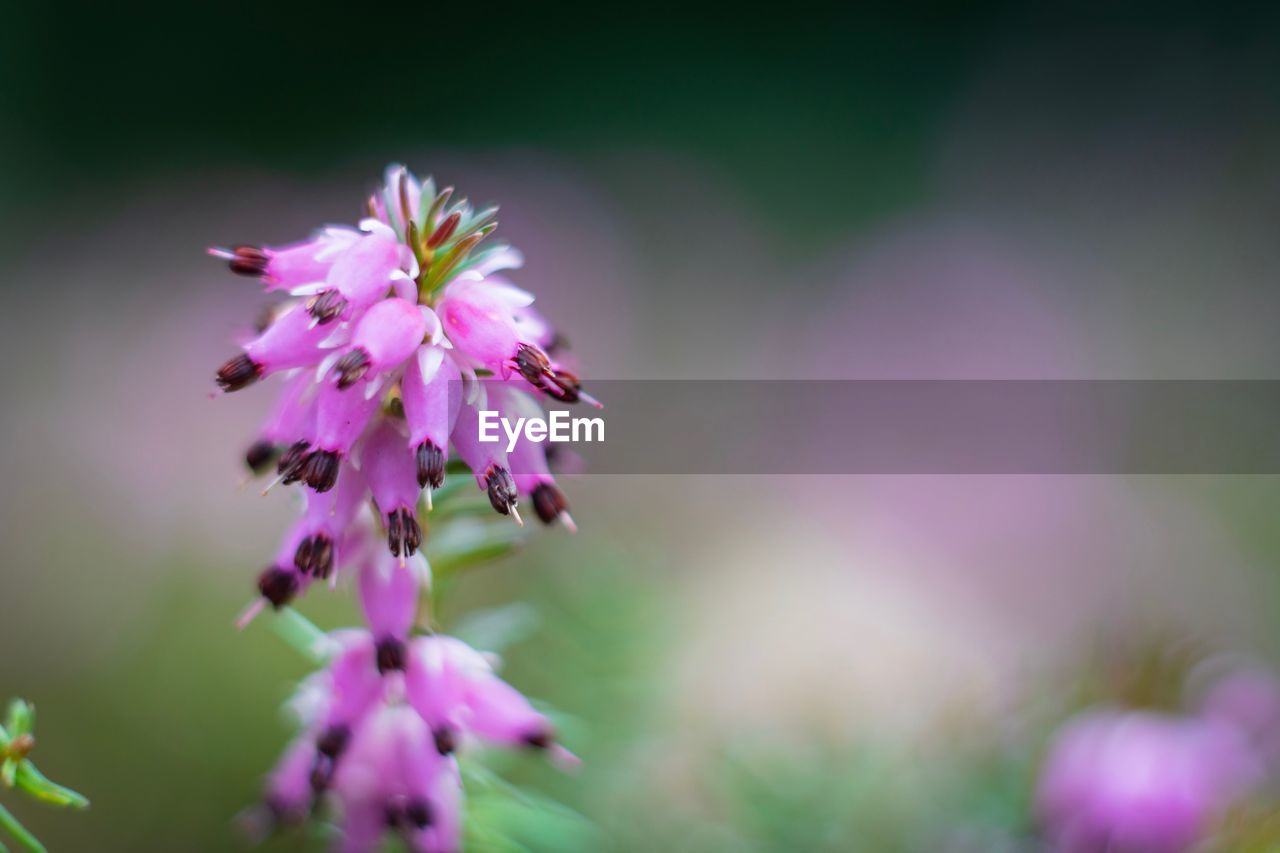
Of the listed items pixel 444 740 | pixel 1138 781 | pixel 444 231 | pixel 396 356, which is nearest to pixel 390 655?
pixel 444 740

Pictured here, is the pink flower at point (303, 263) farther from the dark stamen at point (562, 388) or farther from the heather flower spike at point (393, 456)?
the dark stamen at point (562, 388)

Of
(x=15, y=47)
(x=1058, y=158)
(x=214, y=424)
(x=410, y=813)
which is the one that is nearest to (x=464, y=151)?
(x=15, y=47)

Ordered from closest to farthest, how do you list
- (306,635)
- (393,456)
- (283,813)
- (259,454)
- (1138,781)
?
1. (393,456)
2. (259,454)
3. (283,813)
4. (306,635)
5. (1138,781)

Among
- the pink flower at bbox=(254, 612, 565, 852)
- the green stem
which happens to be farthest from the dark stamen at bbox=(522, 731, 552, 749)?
the green stem

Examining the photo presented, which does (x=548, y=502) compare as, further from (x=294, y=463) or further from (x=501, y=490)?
(x=294, y=463)

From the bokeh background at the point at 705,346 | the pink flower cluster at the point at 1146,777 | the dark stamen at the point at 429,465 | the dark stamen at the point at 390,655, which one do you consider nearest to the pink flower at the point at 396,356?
the dark stamen at the point at 429,465

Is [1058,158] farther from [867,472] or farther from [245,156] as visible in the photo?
[245,156]
